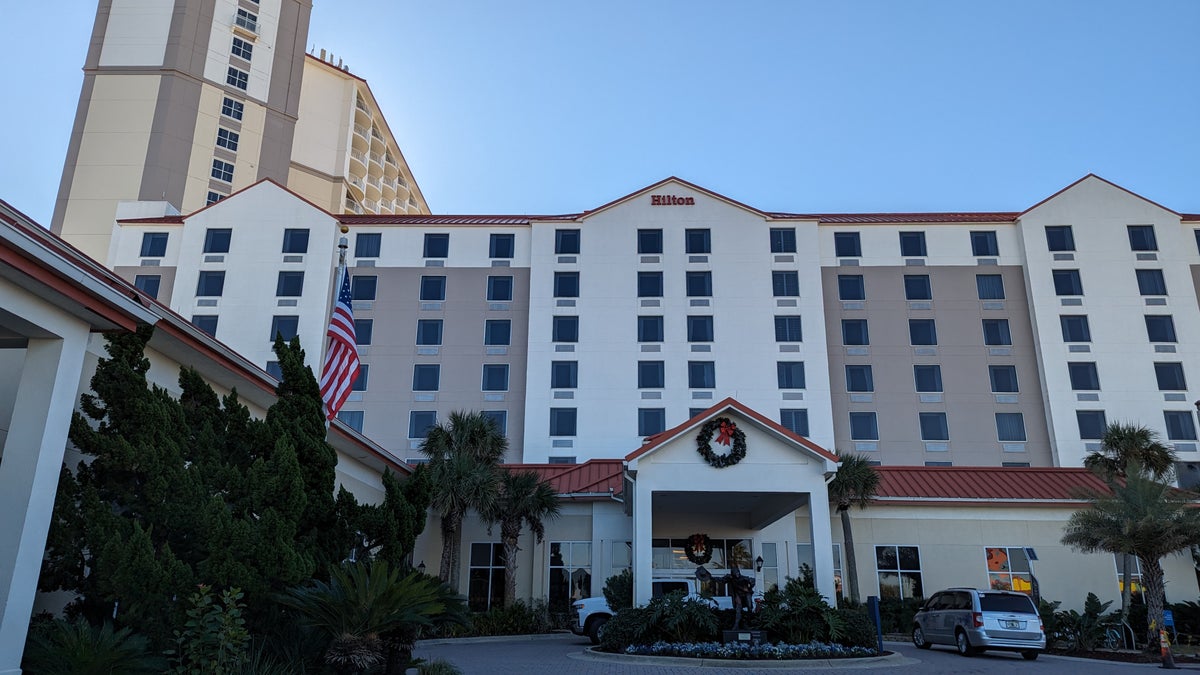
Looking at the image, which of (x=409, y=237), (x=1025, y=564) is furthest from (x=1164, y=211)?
(x=409, y=237)

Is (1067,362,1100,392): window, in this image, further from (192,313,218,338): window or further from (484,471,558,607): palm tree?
(192,313,218,338): window

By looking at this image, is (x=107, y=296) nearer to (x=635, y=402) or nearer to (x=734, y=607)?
(x=734, y=607)

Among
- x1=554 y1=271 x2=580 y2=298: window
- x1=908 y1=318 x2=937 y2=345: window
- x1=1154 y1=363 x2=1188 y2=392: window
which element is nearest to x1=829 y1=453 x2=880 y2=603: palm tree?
x1=908 y1=318 x2=937 y2=345: window

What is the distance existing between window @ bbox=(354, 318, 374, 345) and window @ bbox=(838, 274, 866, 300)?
84.5ft

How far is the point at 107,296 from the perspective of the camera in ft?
39.3

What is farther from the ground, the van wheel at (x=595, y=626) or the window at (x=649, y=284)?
the window at (x=649, y=284)

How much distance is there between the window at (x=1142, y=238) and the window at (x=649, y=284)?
25501mm

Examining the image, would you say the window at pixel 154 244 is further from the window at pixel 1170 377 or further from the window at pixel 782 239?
the window at pixel 1170 377

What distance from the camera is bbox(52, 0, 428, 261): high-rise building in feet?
189

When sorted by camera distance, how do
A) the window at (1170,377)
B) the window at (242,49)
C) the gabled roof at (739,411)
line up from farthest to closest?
the window at (242,49) → the window at (1170,377) → the gabled roof at (739,411)

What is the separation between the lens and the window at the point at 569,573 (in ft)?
109

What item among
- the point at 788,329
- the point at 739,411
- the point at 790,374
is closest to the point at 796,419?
the point at 790,374

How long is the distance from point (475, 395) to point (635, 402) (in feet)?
27.6

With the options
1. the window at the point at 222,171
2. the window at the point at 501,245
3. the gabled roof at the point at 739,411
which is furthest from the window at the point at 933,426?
the window at the point at 222,171
